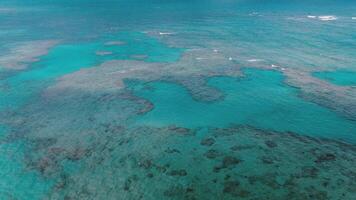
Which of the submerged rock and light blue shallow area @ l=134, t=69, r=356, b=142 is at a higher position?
light blue shallow area @ l=134, t=69, r=356, b=142

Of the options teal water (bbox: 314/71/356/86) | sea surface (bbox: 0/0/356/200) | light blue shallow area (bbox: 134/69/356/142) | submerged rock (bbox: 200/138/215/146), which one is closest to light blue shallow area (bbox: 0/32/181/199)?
sea surface (bbox: 0/0/356/200)

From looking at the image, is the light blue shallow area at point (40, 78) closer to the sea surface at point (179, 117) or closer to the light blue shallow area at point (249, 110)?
the sea surface at point (179, 117)

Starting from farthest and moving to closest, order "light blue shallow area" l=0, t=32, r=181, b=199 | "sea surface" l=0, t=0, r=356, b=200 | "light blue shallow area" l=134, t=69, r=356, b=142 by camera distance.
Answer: "light blue shallow area" l=134, t=69, r=356, b=142 → "light blue shallow area" l=0, t=32, r=181, b=199 → "sea surface" l=0, t=0, r=356, b=200

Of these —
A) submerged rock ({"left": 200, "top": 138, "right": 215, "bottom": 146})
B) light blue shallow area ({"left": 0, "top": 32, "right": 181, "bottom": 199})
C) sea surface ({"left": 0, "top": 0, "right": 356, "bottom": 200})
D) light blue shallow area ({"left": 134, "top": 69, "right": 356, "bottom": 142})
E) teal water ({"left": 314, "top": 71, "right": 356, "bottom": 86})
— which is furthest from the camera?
teal water ({"left": 314, "top": 71, "right": 356, "bottom": 86})

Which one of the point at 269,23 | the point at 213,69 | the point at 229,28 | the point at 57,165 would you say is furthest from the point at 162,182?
the point at 269,23

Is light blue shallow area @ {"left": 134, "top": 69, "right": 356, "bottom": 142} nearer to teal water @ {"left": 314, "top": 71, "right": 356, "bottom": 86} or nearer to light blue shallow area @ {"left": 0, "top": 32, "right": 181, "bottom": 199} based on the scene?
teal water @ {"left": 314, "top": 71, "right": 356, "bottom": 86}

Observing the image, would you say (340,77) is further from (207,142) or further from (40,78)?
(40,78)

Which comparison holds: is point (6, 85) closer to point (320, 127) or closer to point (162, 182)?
point (162, 182)

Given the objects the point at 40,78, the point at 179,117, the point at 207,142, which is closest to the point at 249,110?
the point at 179,117

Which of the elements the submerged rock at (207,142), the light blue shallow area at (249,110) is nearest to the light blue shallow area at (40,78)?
the light blue shallow area at (249,110)
